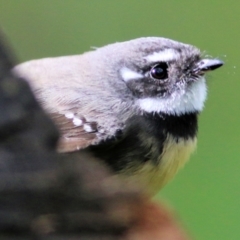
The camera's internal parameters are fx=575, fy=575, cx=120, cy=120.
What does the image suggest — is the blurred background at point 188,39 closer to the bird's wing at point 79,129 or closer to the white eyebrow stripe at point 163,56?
the white eyebrow stripe at point 163,56

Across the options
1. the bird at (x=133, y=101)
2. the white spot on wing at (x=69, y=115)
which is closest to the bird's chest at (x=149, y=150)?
the bird at (x=133, y=101)

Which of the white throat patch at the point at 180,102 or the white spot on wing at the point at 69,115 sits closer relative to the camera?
the white spot on wing at the point at 69,115

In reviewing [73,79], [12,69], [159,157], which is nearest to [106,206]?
[12,69]

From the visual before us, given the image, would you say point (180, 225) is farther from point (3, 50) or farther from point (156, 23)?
Result: point (156, 23)

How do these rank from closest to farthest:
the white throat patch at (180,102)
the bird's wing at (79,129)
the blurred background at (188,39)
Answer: the bird's wing at (79,129) → the white throat patch at (180,102) → the blurred background at (188,39)

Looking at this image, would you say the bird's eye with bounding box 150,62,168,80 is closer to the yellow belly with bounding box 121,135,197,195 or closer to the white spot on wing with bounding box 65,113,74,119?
the yellow belly with bounding box 121,135,197,195

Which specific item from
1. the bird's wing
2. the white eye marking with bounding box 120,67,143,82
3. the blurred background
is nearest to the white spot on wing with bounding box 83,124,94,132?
the bird's wing
